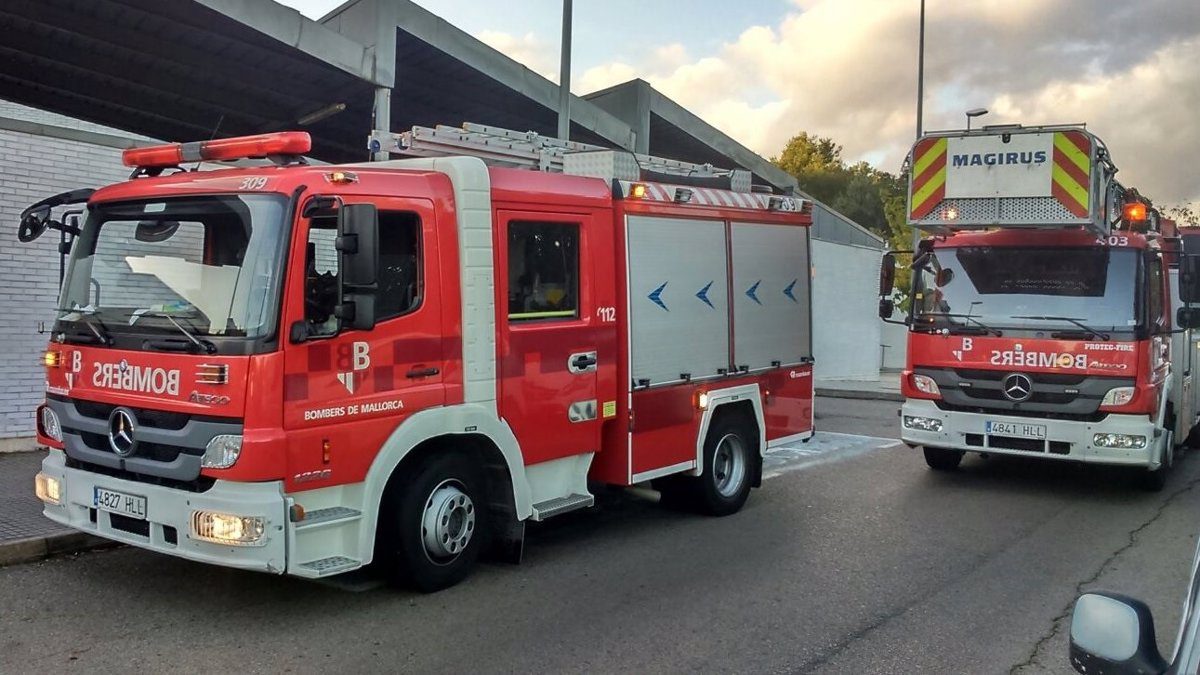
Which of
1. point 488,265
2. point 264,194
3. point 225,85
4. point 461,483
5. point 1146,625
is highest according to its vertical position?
point 225,85

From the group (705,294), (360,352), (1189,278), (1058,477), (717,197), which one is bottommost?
(1058,477)

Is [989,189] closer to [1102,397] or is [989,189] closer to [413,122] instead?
[1102,397]

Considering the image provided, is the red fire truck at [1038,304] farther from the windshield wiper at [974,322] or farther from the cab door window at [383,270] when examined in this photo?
the cab door window at [383,270]

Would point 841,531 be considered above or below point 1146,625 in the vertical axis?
below

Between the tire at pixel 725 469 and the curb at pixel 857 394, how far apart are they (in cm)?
1035

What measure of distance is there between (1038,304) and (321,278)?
22.5ft

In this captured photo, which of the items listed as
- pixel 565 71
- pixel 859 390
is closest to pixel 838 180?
pixel 859 390

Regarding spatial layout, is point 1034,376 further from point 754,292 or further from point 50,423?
point 50,423

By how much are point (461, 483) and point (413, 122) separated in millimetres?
14921

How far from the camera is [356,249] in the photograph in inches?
193

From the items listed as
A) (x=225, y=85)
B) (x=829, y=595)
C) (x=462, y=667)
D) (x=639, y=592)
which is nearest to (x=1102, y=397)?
(x=829, y=595)

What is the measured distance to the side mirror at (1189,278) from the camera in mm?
8883

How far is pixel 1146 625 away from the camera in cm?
210

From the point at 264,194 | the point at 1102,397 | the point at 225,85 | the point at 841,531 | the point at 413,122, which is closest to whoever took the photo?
the point at 264,194
